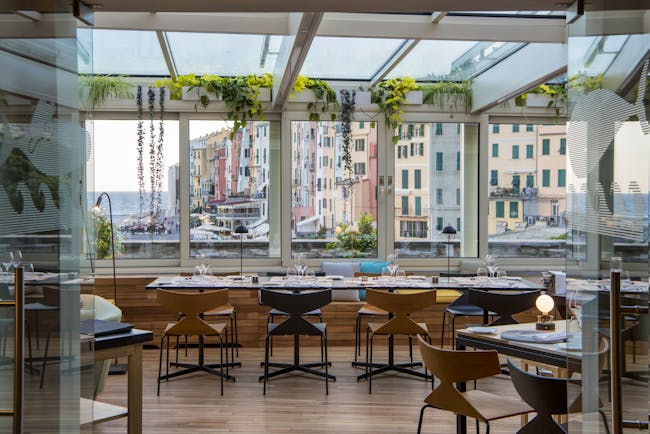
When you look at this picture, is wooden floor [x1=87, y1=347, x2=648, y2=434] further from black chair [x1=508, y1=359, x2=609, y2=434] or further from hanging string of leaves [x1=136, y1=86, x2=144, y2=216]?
hanging string of leaves [x1=136, y1=86, x2=144, y2=216]

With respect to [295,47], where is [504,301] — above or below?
below

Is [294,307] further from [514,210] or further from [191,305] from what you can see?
[514,210]

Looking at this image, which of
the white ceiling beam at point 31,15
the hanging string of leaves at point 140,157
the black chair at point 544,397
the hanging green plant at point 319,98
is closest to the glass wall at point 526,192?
the hanging green plant at point 319,98

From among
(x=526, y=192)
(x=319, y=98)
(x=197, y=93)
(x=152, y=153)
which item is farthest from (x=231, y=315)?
(x=526, y=192)

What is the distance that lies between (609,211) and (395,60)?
487 cm

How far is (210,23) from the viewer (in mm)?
5637

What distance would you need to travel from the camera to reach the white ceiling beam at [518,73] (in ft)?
21.3

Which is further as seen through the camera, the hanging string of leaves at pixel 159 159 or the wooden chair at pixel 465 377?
the hanging string of leaves at pixel 159 159

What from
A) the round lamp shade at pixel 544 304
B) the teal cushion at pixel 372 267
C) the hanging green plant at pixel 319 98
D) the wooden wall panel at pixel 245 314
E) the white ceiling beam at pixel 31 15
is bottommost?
the wooden wall panel at pixel 245 314

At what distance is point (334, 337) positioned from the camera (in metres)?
8.23

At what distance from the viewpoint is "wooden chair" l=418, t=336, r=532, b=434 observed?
3.95 meters

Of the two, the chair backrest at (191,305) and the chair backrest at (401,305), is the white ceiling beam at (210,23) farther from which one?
the chair backrest at (401,305)

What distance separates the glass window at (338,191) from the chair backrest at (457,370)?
5.35 meters

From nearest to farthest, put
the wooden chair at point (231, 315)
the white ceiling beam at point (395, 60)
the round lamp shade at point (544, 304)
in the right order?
the round lamp shade at point (544, 304) → the white ceiling beam at point (395, 60) → the wooden chair at point (231, 315)
